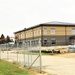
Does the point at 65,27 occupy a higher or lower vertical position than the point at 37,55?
higher

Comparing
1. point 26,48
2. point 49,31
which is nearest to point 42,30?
point 49,31

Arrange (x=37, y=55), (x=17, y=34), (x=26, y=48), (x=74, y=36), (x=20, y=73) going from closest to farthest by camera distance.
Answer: (x=20, y=73), (x=37, y=55), (x=26, y=48), (x=74, y=36), (x=17, y=34)

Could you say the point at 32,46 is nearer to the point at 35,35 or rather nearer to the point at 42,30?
the point at 42,30

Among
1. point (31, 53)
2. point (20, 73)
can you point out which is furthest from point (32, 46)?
point (20, 73)

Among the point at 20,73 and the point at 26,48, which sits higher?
the point at 26,48

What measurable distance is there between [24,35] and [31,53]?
7406 cm

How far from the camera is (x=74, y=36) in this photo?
7512cm

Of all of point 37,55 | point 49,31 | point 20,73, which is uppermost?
point 49,31

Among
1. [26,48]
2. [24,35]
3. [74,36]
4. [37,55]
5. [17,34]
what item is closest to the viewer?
[37,55]

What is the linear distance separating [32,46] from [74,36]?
5721cm

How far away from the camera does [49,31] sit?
75.9 m

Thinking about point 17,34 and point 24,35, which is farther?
point 17,34

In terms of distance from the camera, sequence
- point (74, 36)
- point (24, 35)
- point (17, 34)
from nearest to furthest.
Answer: point (74, 36), point (24, 35), point (17, 34)

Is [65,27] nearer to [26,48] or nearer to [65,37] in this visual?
[65,37]
